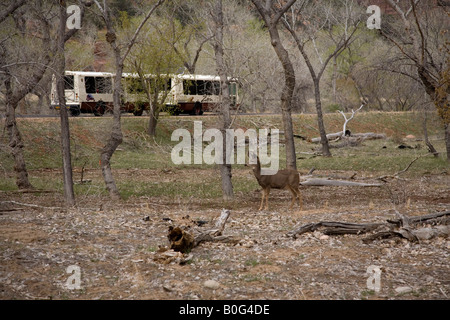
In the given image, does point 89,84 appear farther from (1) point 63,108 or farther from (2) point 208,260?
(2) point 208,260

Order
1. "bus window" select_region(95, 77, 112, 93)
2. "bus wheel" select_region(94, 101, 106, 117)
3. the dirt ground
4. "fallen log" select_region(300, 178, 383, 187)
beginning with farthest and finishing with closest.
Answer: "bus wheel" select_region(94, 101, 106, 117)
"bus window" select_region(95, 77, 112, 93)
"fallen log" select_region(300, 178, 383, 187)
the dirt ground

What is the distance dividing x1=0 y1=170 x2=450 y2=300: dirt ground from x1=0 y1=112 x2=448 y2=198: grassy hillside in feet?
15.5

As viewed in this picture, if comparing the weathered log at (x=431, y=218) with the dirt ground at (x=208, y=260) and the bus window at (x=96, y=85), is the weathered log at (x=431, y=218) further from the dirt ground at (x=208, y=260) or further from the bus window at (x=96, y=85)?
the bus window at (x=96, y=85)

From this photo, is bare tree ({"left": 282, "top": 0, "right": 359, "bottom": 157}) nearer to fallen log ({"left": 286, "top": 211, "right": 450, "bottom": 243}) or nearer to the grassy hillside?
the grassy hillside

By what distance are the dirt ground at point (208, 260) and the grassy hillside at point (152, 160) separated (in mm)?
4719

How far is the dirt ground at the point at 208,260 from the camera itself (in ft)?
23.5

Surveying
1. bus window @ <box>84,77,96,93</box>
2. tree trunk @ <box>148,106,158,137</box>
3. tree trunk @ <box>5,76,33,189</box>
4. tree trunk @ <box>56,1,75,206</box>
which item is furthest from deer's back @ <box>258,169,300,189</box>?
bus window @ <box>84,77,96,93</box>

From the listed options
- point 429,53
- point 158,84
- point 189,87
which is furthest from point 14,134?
point 189,87

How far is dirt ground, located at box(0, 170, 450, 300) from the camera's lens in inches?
282

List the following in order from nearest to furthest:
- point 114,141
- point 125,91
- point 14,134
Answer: point 114,141 → point 14,134 → point 125,91

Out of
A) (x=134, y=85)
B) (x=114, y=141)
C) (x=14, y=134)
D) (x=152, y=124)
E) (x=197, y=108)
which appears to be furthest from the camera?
(x=197, y=108)

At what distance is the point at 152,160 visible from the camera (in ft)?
89.1

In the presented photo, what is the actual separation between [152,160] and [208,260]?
61.9 feet

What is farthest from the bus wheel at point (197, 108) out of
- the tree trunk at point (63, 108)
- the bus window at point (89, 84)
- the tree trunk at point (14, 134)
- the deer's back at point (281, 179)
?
the deer's back at point (281, 179)
